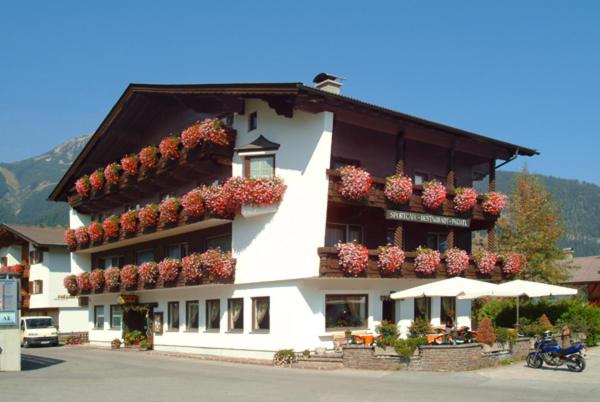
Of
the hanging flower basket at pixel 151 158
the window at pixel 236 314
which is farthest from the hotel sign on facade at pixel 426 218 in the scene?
the hanging flower basket at pixel 151 158

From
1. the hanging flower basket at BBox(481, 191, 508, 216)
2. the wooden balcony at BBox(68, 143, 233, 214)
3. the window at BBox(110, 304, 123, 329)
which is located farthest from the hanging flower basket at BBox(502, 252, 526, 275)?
the window at BBox(110, 304, 123, 329)

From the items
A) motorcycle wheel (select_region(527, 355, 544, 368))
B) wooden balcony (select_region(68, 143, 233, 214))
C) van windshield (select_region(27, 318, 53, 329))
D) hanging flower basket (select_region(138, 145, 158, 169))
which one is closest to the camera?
motorcycle wheel (select_region(527, 355, 544, 368))

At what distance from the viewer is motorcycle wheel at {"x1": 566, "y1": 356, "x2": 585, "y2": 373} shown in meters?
21.4

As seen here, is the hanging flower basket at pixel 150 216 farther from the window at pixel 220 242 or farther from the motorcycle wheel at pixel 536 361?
the motorcycle wheel at pixel 536 361

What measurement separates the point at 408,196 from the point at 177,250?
12837 mm

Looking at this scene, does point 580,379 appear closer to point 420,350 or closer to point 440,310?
point 420,350

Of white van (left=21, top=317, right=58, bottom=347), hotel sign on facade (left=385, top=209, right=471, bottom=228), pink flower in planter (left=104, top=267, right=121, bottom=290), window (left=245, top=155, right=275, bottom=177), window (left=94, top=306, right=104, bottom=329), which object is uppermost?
window (left=245, top=155, right=275, bottom=177)

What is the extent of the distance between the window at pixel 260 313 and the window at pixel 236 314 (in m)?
0.88

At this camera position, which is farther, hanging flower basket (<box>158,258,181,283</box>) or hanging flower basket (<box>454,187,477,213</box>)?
hanging flower basket (<box>158,258,181,283</box>)

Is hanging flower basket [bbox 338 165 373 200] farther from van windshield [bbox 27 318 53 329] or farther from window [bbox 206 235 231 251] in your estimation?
van windshield [bbox 27 318 53 329]

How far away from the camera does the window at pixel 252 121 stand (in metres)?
28.4

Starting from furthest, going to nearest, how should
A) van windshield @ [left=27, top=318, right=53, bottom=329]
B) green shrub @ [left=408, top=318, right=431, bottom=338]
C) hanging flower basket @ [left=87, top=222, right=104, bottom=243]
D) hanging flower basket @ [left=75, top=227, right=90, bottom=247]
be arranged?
van windshield @ [left=27, top=318, right=53, bottom=329] < hanging flower basket @ [left=75, top=227, right=90, bottom=247] < hanging flower basket @ [left=87, top=222, right=104, bottom=243] < green shrub @ [left=408, top=318, right=431, bottom=338]

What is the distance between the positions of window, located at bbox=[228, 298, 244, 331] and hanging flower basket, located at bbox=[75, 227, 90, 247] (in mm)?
14347

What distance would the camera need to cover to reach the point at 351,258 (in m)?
25.6
